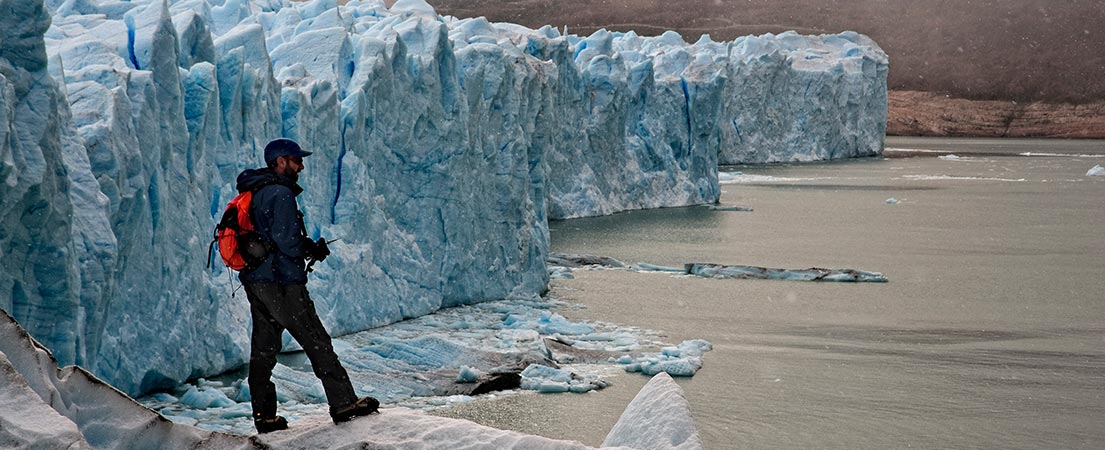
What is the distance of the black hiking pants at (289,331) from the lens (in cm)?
458

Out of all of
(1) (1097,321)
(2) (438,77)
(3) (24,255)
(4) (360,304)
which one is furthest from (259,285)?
(1) (1097,321)

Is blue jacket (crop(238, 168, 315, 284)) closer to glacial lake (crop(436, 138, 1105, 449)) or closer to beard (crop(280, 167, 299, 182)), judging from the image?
beard (crop(280, 167, 299, 182))

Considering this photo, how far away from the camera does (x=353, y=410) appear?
4.37 metres

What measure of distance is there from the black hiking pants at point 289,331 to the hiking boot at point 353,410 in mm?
136

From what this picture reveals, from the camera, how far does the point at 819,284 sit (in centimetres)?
1781

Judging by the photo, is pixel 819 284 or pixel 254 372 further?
pixel 819 284

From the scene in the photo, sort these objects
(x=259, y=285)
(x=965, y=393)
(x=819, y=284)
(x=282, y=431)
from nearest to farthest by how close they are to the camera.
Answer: (x=282, y=431), (x=259, y=285), (x=965, y=393), (x=819, y=284)

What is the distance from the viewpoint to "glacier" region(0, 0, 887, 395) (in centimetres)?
724

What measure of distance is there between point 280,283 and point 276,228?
0.20 metres

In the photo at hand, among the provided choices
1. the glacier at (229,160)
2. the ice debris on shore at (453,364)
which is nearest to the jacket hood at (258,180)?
the glacier at (229,160)

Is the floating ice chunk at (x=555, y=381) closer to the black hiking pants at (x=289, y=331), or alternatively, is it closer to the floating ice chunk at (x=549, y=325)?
the floating ice chunk at (x=549, y=325)

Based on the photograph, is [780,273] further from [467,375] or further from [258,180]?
[258,180]

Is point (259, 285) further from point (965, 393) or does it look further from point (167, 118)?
point (965, 393)

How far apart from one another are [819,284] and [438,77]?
653cm
